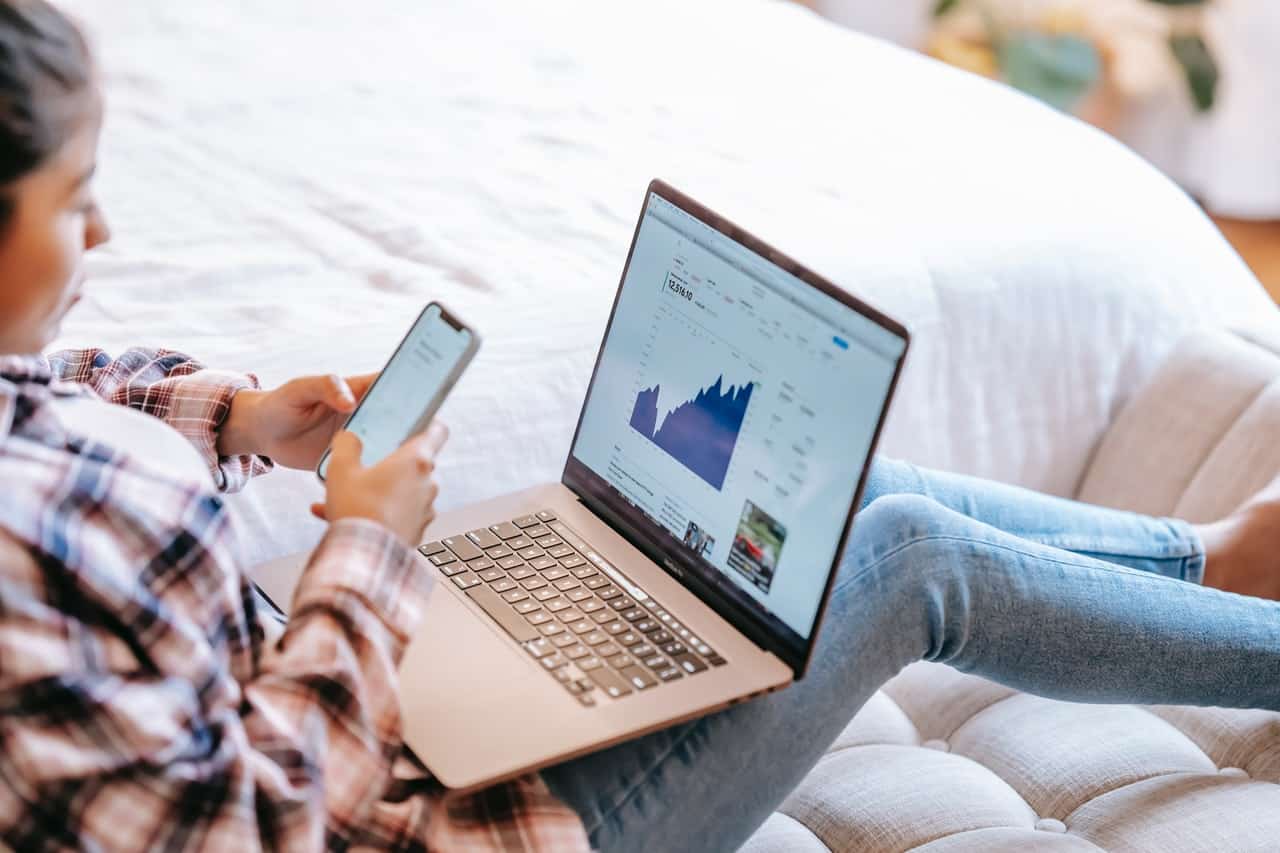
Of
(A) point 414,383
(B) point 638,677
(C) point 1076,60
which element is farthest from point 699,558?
(C) point 1076,60

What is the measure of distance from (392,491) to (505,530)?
0.79 feet

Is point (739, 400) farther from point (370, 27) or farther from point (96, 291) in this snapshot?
point (370, 27)

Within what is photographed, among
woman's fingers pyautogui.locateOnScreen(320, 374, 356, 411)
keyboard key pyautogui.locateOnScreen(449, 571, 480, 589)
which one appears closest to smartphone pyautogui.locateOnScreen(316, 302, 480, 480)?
woman's fingers pyautogui.locateOnScreen(320, 374, 356, 411)

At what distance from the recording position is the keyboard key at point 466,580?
3.27 feet

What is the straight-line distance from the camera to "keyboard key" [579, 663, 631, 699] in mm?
894

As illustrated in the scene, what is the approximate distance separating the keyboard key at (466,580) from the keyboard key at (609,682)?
0.13m

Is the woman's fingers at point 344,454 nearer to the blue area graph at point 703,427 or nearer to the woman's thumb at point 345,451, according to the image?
the woman's thumb at point 345,451

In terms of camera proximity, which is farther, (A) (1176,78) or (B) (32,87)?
(A) (1176,78)

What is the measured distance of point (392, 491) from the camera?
0.83m

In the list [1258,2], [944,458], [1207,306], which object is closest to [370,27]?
[944,458]

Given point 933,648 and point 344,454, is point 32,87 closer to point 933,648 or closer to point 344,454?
point 344,454

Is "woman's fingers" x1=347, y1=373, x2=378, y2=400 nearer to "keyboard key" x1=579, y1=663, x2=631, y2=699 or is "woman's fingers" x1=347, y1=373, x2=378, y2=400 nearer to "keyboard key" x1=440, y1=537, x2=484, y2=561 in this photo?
"keyboard key" x1=440, y1=537, x2=484, y2=561

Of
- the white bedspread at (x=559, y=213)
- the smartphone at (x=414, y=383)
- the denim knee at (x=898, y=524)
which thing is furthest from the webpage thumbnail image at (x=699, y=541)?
the white bedspread at (x=559, y=213)

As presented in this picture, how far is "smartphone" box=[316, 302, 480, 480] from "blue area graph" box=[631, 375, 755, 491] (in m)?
0.18
